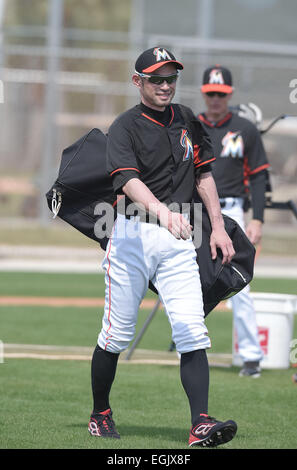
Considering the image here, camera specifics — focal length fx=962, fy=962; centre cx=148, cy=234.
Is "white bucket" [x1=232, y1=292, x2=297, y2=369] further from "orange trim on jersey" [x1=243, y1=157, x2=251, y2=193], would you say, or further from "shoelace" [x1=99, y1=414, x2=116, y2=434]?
"shoelace" [x1=99, y1=414, x2=116, y2=434]

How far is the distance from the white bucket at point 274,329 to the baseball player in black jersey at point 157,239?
9.30 feet

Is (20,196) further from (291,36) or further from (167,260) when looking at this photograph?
(167,260)

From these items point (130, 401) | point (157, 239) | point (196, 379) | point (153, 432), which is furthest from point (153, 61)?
point (130, 401)

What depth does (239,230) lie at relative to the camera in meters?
5.70

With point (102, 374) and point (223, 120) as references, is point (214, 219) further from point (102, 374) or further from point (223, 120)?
point (223, 120)

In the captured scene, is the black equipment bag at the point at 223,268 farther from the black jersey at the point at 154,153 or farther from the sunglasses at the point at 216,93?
the sunglasses at the point at 216,93

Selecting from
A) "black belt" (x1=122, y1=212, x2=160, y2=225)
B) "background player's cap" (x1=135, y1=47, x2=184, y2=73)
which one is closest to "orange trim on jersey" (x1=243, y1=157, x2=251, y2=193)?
"background player's cap" (x1=135, y1=47, x2=184, y2=73)

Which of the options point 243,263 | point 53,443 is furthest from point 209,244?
point 53,443

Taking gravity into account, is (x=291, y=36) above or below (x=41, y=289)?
above

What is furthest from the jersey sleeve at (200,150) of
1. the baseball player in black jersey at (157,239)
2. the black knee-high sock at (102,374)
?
the black knee-high sock at (102,374)

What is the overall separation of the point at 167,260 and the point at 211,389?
203 cm

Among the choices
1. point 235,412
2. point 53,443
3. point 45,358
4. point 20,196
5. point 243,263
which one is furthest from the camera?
point 20,196

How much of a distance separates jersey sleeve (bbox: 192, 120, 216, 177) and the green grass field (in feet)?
5.10

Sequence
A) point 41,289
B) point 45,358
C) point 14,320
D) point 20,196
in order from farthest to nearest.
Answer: point 20,196, point 41,289, point 14,320, point 45,358
